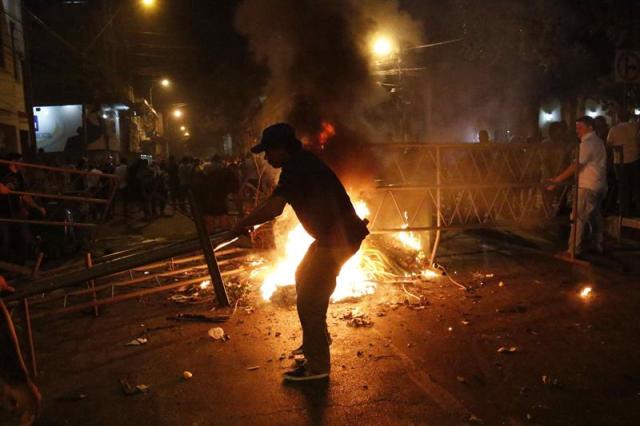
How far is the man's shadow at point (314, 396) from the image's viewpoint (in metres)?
3.46

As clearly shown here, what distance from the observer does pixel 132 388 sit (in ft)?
13.1

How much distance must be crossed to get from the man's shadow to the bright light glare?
8.22 m

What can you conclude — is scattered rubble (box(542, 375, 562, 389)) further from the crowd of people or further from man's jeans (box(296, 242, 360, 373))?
the crowd of people

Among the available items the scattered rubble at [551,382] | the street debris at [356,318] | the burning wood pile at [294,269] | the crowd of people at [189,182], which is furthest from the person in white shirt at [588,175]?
the crowd of people at [189,182]

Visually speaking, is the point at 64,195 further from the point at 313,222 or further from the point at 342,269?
the point at 313,222

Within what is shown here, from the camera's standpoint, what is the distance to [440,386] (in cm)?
384

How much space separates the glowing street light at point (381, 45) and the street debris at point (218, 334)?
24.4 feet

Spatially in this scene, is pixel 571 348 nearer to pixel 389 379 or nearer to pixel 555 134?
pixel 389 379

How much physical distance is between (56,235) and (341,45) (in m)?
7.17

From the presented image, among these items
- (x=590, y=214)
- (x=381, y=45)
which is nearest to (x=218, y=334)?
(x=590, y=214)

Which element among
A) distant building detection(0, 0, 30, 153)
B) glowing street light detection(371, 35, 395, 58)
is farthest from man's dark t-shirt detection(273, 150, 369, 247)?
distant building detection(0, 0, 30, 153)

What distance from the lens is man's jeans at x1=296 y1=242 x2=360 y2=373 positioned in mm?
3932

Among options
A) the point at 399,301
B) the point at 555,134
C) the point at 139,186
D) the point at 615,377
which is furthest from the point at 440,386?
the point at 139,186

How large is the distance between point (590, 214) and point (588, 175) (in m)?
0.61
